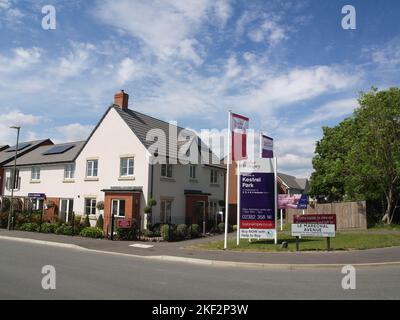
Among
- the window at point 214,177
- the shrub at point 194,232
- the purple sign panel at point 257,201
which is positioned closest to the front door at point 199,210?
the window at point 214,177

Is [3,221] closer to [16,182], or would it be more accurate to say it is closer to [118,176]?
[16,182]

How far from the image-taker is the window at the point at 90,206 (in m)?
32.6

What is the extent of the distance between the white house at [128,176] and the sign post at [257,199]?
9360 millimetres

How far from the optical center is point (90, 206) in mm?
32875

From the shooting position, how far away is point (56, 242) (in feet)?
74.3

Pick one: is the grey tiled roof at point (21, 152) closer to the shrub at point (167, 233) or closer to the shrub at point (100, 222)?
the shrub at point (100, 222)

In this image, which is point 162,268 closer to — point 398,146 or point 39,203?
point 398,146

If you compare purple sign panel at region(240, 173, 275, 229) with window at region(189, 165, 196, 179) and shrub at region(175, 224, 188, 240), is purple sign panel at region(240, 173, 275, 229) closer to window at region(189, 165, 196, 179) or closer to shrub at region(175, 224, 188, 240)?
shrub at region(175, 224, 188, 240)

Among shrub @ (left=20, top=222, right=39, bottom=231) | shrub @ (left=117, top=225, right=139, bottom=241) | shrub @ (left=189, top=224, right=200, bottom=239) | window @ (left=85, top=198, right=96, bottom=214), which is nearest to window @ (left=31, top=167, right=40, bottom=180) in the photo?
window @ (left=85, top=198, right=96, bottom=214)

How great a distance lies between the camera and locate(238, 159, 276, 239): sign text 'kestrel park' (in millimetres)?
20516

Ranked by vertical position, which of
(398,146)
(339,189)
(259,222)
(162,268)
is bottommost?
(162,268)
